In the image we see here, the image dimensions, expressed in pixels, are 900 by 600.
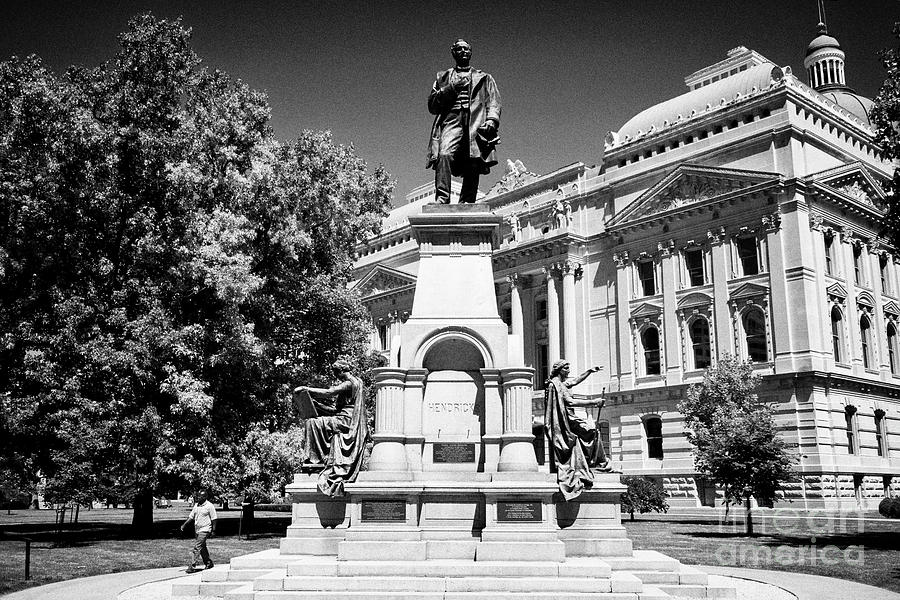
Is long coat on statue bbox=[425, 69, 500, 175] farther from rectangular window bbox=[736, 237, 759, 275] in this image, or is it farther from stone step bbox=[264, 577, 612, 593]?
rectangular window bbox=[736, 237, 759, 275]

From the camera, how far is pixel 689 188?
158ft

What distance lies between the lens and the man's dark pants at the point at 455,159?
1431 cm

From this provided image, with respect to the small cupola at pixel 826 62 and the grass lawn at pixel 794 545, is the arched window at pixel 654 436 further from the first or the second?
the small cupola at pixel 826 62

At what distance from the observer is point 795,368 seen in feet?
135

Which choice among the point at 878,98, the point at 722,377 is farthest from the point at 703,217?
the point at 878,98

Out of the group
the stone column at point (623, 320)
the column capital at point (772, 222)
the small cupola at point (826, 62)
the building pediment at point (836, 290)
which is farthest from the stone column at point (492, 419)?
the small cupola at point (826, 62)

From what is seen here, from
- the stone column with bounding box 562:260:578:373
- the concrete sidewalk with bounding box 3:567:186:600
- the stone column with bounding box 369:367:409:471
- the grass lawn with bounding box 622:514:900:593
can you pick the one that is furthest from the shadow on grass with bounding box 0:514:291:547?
the stone column with bounding box 562:260:578:373

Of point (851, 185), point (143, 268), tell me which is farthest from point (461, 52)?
point (851, 185)

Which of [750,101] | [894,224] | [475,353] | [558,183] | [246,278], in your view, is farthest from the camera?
[558,183]

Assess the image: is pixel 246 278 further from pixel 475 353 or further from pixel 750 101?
pixel 750 101

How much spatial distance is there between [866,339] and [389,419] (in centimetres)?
4200

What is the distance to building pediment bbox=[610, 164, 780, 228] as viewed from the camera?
1761 inches

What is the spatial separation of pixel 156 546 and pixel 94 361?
606 centimetres

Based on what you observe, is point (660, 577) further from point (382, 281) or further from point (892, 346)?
point (382, 281)
